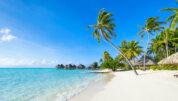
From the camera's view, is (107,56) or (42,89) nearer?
(42,89)

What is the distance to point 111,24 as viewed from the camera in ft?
43.3

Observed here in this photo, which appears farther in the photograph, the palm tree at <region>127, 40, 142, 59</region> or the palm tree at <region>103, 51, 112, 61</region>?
the palm tree at <region>103, 51, 112, 61</region>

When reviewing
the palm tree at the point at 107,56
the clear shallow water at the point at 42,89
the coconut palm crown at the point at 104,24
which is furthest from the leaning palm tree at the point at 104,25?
the palm tree at the point at 107,56

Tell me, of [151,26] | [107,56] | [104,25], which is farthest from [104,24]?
[107,56]

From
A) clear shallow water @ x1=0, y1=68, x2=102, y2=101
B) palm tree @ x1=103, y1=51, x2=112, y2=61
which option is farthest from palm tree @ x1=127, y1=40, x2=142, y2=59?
palm tree @ x1=103, y1=51, x2=112, y2=61

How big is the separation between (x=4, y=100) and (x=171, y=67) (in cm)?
2002

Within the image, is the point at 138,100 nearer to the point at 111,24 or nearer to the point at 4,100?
the point at 4,100

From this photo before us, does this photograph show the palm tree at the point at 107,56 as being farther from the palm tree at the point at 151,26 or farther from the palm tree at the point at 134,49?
the palm tree at the point at 151,26

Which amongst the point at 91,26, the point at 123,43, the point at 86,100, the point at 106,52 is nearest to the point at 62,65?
the point at 106,52

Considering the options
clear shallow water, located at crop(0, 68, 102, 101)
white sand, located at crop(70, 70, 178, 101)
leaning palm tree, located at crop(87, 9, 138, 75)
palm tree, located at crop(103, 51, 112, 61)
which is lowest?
clear shallow water, located at crop(0, 68, 102, 101)

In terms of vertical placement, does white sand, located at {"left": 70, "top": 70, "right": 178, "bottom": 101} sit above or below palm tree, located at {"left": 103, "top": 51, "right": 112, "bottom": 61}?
below

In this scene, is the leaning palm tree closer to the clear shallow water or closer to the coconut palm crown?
the coconut palm crown

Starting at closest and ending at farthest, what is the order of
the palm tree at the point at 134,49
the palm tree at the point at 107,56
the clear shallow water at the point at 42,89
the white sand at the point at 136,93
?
the white sand at the point at 136,93
the clear shallow water at the point at 42,89
the palm tree at the point at 134,49
the palm tree at the point at 107,56

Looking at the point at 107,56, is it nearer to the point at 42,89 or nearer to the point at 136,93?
the point at 42,89
